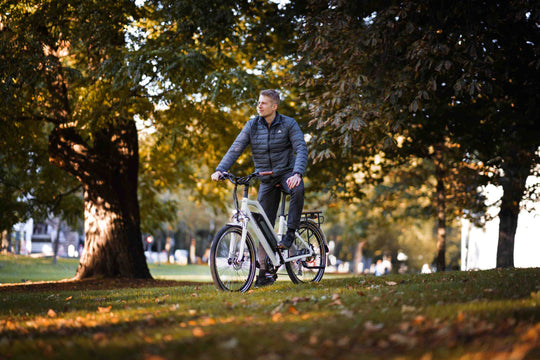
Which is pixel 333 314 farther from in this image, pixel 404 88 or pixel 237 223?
pixel 404 88

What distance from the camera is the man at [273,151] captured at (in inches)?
292

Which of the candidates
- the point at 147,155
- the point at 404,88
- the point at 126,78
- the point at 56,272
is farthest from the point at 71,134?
the point at 56,272

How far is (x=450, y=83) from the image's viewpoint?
11500mm

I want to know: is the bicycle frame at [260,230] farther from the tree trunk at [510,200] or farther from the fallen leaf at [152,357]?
the tree trunk at [510,200]

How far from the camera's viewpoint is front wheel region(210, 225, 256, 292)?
684 cm

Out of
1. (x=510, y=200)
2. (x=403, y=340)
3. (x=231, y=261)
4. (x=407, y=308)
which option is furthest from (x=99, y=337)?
(x=510, y=200)

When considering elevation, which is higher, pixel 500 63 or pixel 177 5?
pixel 177 5

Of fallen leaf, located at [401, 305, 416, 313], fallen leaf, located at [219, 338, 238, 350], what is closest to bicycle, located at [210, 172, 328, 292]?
fallen leaf, located at [401, 305, 416, 313]

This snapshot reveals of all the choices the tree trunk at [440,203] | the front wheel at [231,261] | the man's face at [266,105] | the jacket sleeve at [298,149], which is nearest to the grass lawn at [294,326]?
the front wheel at [231,261]

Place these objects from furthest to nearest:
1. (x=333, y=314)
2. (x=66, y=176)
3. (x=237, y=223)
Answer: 1. (x=66, y=176)
2. (x=237, y=223)
3. (x=333, y=314)

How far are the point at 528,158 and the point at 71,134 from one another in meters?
11.3

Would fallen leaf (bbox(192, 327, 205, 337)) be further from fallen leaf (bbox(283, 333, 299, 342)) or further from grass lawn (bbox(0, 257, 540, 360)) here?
fallen leaf (bbox(283, 333, 299, 342))

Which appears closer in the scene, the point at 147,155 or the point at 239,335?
the point at 239,335

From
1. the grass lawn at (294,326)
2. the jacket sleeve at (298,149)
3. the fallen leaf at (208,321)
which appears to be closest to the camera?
the grass lawn at (294,326)
